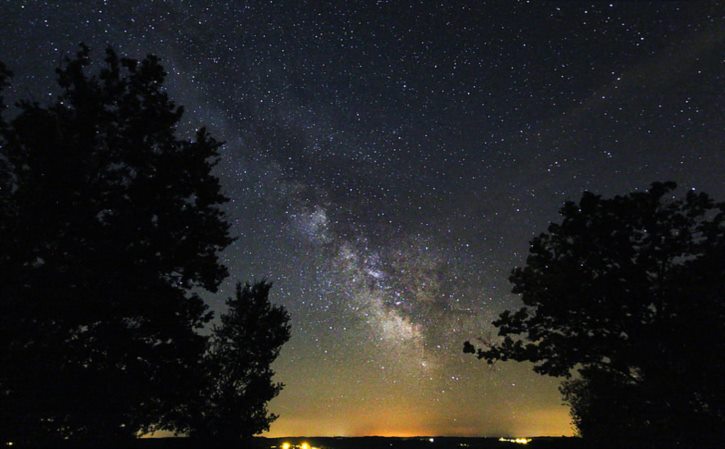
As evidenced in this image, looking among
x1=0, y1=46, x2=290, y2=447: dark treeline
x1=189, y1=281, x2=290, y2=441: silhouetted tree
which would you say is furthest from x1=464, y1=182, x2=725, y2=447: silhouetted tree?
x1=189, y1=281, x2=290, y2=441: silhouetted tree

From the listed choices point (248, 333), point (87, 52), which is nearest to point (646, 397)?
point (87, 52)

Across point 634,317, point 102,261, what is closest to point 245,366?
point 102,261

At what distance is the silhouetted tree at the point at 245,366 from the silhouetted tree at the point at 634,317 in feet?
65.9

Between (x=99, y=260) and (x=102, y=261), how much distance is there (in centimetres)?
9

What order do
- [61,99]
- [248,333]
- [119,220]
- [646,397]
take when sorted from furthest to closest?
[248,333] → [61,99] → [119,220] → [646,397]

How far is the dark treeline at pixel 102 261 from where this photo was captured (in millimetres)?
12945

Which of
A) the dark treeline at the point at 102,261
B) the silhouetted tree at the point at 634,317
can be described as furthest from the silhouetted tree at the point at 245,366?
the silhouetted tree at the point at 634,317

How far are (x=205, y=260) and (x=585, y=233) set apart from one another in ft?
45.3

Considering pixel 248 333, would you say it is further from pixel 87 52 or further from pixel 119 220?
pixel 87 52

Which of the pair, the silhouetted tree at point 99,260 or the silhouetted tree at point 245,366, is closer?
the silhouetted tree at point 99,260

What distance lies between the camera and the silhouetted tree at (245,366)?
2819 centimetres

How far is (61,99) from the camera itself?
16359mm

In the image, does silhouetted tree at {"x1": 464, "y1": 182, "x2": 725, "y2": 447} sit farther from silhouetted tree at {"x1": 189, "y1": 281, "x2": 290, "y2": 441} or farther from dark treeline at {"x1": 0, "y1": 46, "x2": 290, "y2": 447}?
silhouetted tree at {"x1": 189, "y1": 281, "x2": 290, "y2": 441}

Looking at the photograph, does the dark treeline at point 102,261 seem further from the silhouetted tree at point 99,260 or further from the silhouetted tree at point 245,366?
the silhouetted tree at point 245,366
